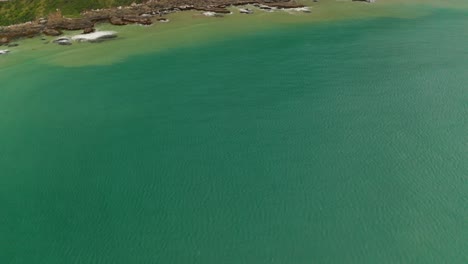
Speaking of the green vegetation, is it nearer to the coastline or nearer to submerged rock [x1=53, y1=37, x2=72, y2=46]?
the coastline

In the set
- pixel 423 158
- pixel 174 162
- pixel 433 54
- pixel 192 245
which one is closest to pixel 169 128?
pixel 174 162

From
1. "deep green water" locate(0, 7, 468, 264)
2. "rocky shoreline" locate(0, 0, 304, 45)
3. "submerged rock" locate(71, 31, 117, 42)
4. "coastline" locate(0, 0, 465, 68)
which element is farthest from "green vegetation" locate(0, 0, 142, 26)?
"deep green water" locate(0, 7, 468, 264)

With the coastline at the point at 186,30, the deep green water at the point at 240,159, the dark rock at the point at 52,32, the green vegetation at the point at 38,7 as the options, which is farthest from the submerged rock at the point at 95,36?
the green vegetation at the point at 38,7

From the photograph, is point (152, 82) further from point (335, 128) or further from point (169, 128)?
point (335, 128)

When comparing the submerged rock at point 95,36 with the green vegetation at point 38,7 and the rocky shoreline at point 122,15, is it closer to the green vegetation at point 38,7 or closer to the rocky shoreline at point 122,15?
the rocky shoreline at point 122,15

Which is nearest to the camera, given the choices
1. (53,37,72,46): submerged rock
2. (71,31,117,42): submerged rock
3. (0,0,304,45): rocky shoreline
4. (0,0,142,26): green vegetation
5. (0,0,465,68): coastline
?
(0,0,465,68): coastline

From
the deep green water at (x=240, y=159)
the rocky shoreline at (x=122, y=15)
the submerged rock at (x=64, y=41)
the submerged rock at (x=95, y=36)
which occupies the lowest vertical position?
the deep green water at (x=240, y=159)
